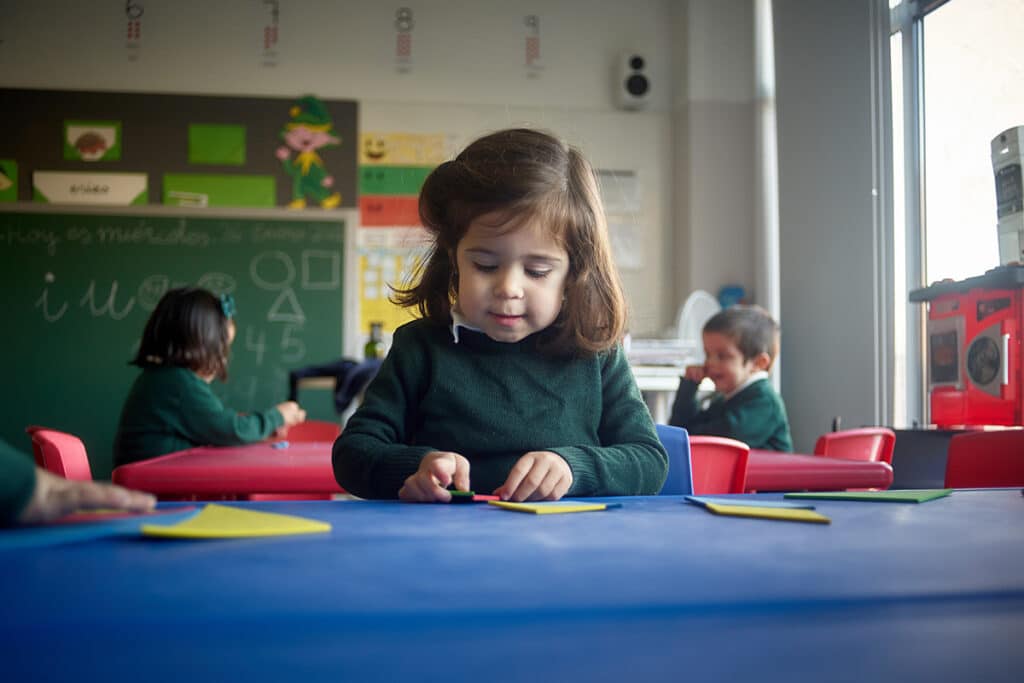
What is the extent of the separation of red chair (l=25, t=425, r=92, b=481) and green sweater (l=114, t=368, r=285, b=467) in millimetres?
669

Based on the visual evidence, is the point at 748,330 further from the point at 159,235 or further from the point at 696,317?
the point at 159,235

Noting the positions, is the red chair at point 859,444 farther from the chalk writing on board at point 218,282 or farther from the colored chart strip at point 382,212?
the chalk writing on board at point 218,282

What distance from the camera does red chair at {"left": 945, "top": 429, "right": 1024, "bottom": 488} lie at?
1.34 m

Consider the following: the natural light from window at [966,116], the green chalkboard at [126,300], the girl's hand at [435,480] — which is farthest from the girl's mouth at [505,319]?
the green chalkboard at [126,300]

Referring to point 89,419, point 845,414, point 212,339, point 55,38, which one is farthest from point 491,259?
point 55,38

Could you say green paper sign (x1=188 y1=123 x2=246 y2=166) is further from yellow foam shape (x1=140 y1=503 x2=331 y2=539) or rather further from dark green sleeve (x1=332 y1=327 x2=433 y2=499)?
yellow foam shape (x1=140 y1=503 x2=331 y2=539)

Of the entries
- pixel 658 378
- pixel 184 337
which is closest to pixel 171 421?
pixel 184 337

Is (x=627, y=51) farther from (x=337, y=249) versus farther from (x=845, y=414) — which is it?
(x=845, y=414)

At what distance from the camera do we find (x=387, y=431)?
117 cm

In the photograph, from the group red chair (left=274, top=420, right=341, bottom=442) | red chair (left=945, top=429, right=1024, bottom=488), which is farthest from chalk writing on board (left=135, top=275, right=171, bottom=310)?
red chair (left=945, top=429, right=1024, bottom=488)

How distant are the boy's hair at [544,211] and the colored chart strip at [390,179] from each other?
13.2 ft

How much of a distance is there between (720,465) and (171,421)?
55.8 inches

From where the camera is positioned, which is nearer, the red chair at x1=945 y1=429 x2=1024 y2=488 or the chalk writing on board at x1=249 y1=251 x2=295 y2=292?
the red chair at x1=945 y1=429 x2=1024 y2=488

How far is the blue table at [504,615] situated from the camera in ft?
0.93
